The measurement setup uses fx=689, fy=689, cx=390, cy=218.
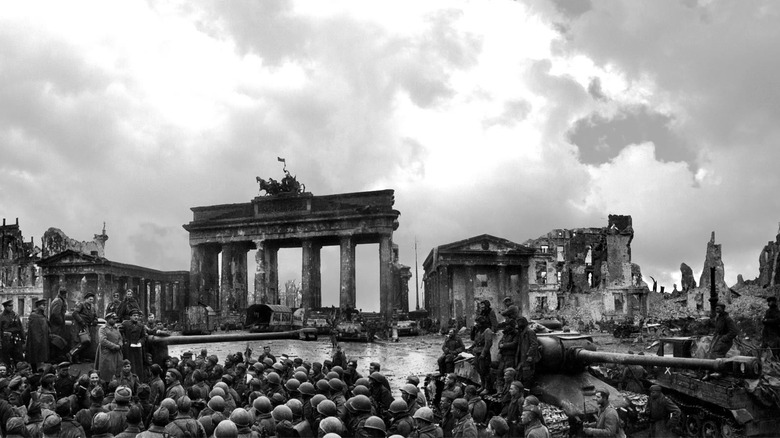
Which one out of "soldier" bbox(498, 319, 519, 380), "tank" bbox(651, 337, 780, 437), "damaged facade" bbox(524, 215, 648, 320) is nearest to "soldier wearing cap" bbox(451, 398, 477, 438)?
"soldier" bbox(498, 319, 519, 380)

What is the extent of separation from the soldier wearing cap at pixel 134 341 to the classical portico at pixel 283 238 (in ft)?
105

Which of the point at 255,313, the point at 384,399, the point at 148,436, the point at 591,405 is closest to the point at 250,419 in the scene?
the point at 148,436

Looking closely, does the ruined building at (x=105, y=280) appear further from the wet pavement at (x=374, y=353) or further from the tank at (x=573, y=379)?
the tank at (x=573, y=379)

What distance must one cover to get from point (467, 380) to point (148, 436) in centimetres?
960

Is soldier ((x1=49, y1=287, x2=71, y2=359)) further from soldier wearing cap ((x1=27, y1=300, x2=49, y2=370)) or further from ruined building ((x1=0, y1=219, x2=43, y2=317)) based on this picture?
ruined building ((x1=0, y1=219, x2=43, y2=317))

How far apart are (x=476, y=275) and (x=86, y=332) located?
4202cm

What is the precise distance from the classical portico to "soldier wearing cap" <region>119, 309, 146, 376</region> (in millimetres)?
31853

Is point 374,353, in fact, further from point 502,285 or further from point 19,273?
point 19,273

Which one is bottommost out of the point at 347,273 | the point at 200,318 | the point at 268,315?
the point at 200,318

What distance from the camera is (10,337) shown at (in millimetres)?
15336

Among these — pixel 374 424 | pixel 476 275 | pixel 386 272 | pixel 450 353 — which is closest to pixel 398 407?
pixel 374 424

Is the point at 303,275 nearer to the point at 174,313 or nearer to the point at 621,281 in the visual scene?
the point at 174,313

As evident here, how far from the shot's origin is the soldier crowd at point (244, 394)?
25.1 feet

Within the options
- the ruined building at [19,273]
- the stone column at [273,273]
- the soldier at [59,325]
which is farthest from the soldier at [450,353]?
the ruined building at [19,273]
